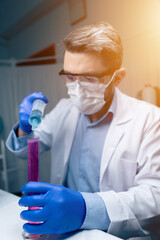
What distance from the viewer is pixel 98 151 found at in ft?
2.89

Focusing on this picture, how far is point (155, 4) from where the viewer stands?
2.08 feet

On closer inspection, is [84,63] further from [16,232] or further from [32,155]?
[16,232]

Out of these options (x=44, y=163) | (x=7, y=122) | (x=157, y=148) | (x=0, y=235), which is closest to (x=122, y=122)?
(x=157, y=148)

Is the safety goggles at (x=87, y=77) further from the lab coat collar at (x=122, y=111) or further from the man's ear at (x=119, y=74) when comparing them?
the lab coat collar at (x=122, y=111)

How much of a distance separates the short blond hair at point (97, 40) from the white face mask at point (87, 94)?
12 cm

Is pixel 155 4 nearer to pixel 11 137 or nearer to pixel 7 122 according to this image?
pixel 11 137

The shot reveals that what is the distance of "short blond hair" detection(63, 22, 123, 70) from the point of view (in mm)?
729

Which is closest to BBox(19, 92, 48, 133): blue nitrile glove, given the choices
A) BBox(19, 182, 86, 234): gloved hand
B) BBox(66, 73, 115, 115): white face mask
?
BBox(66, 73, 115, 115): white face mask

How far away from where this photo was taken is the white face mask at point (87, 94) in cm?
79

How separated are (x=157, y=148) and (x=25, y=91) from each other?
1.51 m

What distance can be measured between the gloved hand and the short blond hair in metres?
0.51

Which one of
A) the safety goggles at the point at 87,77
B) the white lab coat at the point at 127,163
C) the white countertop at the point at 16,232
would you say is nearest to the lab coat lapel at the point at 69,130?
the white lab coat at the point at 127,163

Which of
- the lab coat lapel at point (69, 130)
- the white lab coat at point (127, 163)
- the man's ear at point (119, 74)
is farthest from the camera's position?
the lab coat lapel at point (69, 130)

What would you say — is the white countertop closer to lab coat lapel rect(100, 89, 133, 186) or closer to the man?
the man
